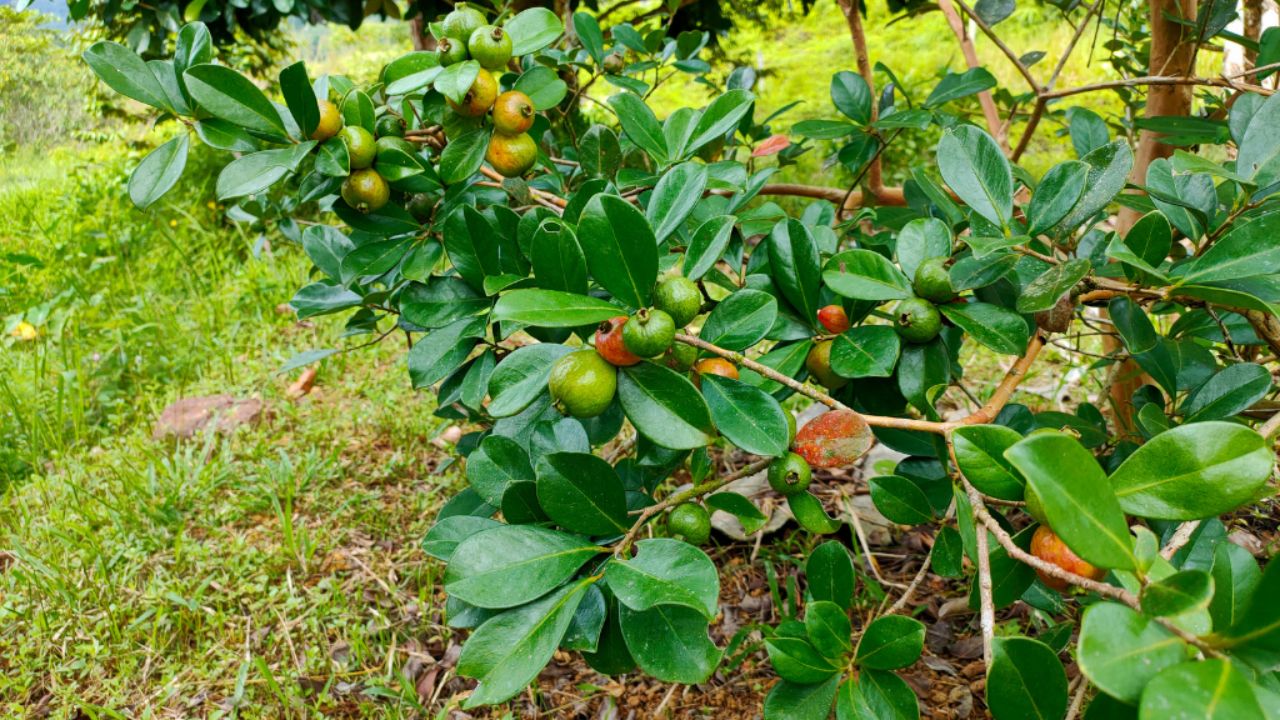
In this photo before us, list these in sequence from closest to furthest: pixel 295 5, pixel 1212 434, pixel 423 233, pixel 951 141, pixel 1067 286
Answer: pixel 1212 434, pixel 1067 286, pixel 951 141, pixel 423 233, pixel 295 5

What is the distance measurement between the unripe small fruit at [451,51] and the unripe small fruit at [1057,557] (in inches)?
23.9

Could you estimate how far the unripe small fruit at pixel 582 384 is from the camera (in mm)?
542

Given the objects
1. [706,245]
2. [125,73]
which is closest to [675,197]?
[706,245]

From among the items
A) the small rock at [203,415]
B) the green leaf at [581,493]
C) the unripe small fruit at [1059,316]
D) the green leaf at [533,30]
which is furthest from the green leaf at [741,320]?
the small rock at [203,415]

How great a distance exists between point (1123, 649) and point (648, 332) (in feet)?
1.00

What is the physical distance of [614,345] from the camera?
1.81 feet

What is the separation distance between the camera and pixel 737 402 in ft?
1.94

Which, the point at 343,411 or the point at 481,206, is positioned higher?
the point at 481,206

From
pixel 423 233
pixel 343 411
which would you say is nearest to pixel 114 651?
pixel 343 411

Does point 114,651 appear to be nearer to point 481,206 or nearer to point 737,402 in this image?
point 481,206

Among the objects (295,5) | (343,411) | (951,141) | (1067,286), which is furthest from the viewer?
(295,5)

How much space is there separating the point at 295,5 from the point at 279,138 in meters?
2.59

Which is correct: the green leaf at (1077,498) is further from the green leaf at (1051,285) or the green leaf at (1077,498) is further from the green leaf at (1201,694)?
the green leaf at (1051,285)

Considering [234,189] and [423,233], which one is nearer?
[234,189]
